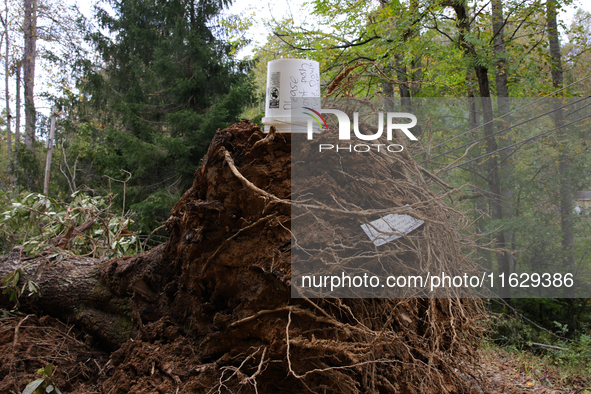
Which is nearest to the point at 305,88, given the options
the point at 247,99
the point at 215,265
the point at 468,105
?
the point at 215,265

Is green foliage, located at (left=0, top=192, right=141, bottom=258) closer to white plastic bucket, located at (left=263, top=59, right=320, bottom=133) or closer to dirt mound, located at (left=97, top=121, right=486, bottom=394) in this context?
dirt mound, located at (left=97, top=121, right=486, bottom=394)

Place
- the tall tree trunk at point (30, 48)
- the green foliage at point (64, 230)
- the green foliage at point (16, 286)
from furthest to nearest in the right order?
the tall tree trunk at point (30, 48) < the green foliage at point (64, 230) < the green foliage at point (16, 286)

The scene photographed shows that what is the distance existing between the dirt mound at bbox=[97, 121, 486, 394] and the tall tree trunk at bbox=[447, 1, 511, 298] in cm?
301

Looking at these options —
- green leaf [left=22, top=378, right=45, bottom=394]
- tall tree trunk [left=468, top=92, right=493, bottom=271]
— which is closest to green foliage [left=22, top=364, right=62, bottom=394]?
green leaf [left=22, top=378, right=45, bottom=394]

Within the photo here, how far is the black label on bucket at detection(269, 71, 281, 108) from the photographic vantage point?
6.77 feet

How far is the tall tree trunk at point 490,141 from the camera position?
5254mm

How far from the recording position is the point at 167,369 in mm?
2039

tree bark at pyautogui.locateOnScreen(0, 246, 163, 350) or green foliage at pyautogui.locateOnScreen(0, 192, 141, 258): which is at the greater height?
green foliage at pyautogui.locateOnScreen(0, 192, 141, 258)

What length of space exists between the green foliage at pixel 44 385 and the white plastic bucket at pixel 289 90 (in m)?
1.87

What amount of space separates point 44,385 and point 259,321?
1.44 metres

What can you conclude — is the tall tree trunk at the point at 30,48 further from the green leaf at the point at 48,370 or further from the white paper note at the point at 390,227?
the white paper note at the point at 390,227

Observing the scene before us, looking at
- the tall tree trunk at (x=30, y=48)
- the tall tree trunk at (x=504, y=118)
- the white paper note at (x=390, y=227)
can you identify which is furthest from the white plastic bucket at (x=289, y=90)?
the tall tree trunk at (x=30, y=48)

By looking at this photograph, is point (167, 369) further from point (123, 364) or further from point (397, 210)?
point (397, 210)

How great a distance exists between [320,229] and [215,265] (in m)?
0.58
